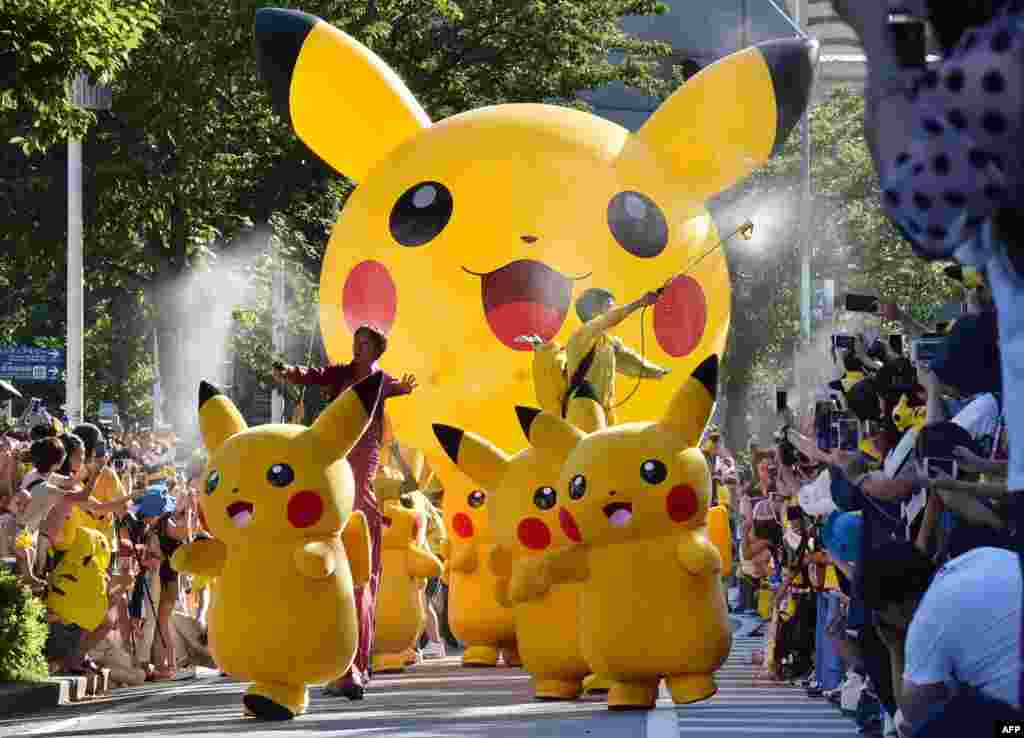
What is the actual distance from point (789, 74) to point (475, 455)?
3.72m

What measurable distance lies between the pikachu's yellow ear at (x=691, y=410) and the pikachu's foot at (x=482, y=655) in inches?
184

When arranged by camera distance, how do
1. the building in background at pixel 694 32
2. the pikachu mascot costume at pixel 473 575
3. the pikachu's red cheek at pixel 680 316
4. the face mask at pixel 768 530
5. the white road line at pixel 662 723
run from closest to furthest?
the white road line at pixel 662 723, the pikachu's red cheek at pixel 680 316, the pikachu mascot costume at pixel 473 575, the face mask at pixel 768 530, the building in background at pixel 694 32

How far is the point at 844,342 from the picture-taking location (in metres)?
12.7

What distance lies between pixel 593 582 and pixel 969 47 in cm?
912

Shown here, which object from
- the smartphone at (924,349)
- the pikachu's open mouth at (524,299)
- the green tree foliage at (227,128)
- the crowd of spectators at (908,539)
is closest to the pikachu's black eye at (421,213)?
the pikachu's open mouth at (524,299)

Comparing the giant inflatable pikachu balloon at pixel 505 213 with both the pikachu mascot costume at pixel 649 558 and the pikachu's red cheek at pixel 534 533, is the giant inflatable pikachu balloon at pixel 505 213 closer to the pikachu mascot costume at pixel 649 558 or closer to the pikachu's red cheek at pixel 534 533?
the pikachu's red cheek at pixel 534 533

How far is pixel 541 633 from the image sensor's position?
13.5 metres

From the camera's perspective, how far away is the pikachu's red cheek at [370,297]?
50.3ft

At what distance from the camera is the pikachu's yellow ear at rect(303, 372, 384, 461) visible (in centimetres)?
1226

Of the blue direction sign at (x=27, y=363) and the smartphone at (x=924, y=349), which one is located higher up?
the blue direction sign at (x=27, y=363)

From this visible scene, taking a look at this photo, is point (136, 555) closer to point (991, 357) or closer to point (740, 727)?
point (740, 727)

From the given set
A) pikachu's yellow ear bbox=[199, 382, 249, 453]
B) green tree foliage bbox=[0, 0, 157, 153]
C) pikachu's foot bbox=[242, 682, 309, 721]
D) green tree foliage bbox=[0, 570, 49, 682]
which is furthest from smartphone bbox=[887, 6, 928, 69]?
green tree foliage bbox=[0, 0, 157, 153]

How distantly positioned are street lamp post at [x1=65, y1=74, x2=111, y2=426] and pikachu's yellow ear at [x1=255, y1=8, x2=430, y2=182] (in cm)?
659

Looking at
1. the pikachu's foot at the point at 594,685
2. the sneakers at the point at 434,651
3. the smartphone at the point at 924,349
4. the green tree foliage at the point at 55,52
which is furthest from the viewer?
the sneakers at the point at 434,651
